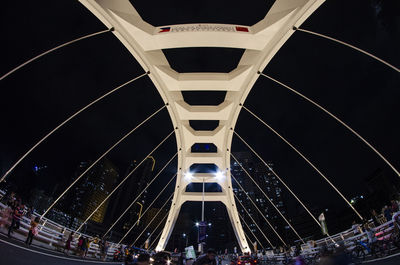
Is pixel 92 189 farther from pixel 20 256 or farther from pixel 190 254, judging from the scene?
pixel 20 256

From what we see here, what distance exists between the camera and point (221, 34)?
10.3 meters

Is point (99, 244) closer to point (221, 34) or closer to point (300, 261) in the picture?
point (300, 261)

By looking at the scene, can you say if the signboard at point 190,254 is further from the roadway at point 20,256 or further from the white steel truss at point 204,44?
the roadway at point 20,256

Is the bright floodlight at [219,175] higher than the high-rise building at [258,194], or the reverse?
the high-rise building at [258,194]

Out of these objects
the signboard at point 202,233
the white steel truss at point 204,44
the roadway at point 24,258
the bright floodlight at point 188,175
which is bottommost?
the roadway at point 24,258

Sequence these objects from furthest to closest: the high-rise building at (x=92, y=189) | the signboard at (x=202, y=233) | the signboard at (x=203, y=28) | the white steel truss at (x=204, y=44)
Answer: the high-rise building at (x=92, y=189) < the signboard at (x=202, y=233) < the signboard at (x=203, y=28) < the white steel truss at (x=204, y=44)

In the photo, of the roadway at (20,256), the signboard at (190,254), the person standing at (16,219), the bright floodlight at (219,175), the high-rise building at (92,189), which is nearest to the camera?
the roadway at (20,256)

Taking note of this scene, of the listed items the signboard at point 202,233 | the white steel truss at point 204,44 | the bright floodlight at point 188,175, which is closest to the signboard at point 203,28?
the white steel truss at point 204,44

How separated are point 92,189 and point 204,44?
452ft

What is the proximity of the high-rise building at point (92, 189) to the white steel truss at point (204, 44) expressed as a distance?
114 meters

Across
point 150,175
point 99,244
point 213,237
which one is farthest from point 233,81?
point 150,175

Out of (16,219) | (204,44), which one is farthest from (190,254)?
(204,44)

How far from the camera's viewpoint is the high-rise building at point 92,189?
117188 millimetres

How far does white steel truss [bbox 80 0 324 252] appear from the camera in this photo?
372 inches
